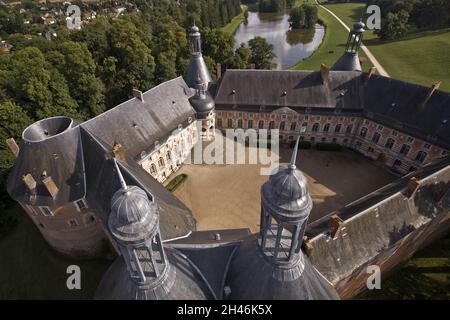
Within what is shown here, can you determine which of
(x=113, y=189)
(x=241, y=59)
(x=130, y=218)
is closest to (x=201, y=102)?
(x=113, y=189)

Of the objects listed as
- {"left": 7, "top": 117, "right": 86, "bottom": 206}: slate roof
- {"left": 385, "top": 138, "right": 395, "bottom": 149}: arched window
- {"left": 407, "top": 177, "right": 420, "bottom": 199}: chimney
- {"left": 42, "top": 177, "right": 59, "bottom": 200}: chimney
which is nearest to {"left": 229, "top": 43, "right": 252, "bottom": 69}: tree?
{"left": 385, "top": 138, "right": 395, "bottom": 149}: arched window

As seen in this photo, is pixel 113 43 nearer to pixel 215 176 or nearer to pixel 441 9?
pixel 215 176

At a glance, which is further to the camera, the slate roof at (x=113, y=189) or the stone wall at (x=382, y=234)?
the slate roof at (x=113, y=189)

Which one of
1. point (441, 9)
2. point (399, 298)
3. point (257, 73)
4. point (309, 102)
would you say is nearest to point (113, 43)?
point (257, 73)

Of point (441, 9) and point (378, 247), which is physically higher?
point (441, 9)

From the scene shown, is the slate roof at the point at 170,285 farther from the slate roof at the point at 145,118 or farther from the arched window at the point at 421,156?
the arched window at the point at 421,156

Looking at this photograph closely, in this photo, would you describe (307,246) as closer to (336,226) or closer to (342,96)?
(336,226)

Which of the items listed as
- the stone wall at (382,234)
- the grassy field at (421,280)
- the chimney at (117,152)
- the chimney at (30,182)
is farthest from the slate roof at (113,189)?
the grassy field at (421,280)
